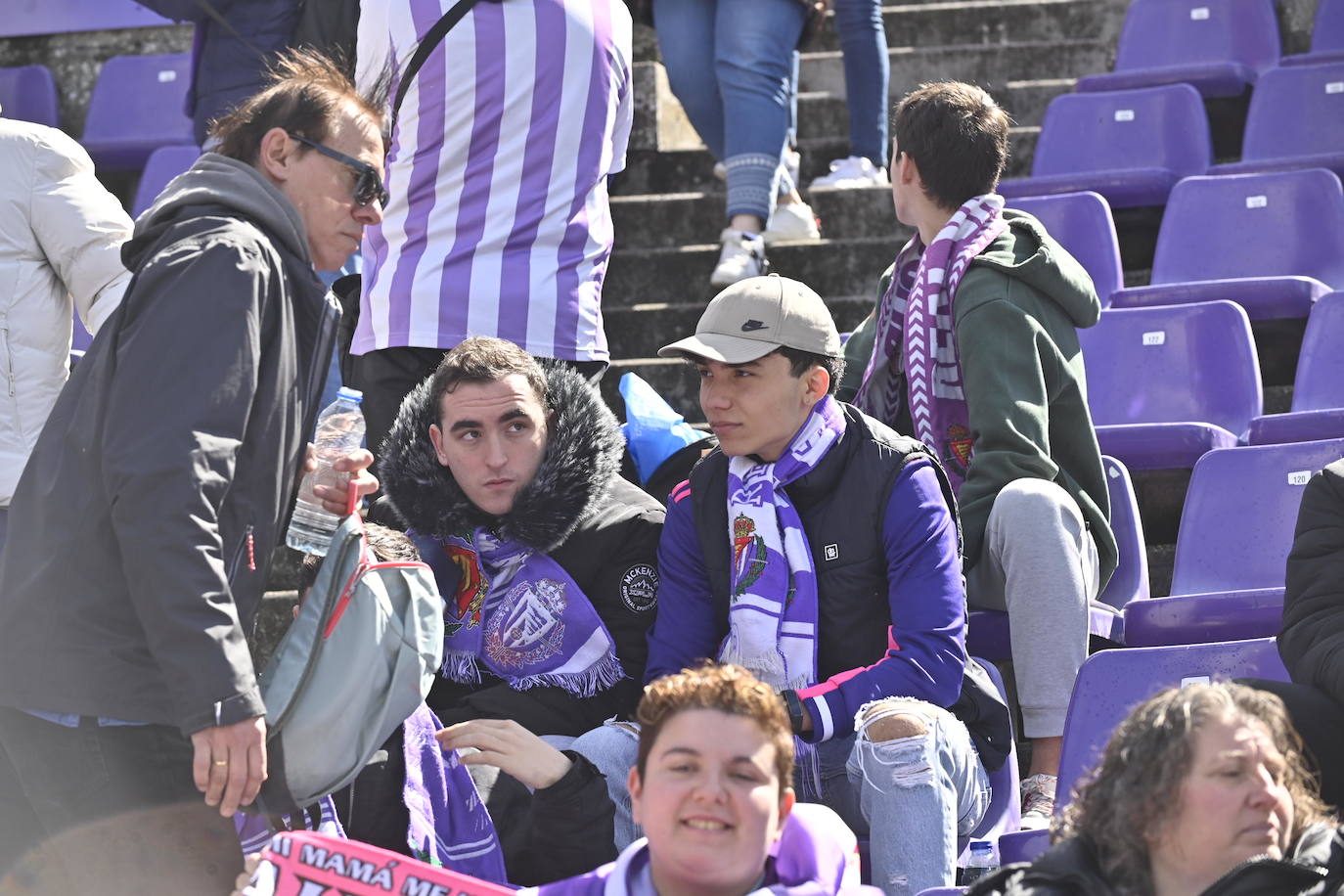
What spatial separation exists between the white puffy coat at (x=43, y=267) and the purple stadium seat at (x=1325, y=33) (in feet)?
14.4

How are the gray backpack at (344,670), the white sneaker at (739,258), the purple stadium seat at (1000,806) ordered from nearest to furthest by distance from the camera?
the gray backpack at (344,670), the purple stadium seat at (1000,806), the white sneaker at (739,258)

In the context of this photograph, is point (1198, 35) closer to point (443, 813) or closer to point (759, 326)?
point (759, 326)

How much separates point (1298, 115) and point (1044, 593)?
124 inches

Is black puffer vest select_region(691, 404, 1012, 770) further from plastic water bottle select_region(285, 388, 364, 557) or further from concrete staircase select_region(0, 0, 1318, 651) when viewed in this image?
concrete staircase select_region(0, 0, 1318, 651)

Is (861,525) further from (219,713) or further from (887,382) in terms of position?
(219,713)

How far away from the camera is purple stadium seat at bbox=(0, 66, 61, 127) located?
6.98 m

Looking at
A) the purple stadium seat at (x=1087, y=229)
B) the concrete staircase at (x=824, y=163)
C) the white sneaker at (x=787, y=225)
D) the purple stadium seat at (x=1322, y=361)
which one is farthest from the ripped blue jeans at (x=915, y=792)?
the white sneaker at (x=787, y=225)

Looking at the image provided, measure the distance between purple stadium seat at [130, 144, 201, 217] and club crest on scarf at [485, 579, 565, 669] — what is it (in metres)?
3.07

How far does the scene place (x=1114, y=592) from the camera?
3.81 metres

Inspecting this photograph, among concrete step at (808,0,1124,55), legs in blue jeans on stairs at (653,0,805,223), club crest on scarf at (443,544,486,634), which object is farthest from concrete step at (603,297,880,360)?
concrete step at (808,0,1124,55)

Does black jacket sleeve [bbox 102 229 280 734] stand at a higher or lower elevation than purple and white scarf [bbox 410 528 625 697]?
higher

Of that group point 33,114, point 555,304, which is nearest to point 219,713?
point 555,304

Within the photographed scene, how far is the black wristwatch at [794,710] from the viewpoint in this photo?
115 inches

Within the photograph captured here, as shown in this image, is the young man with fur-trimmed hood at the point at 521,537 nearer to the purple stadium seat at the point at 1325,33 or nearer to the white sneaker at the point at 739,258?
the white sneaker at the point at 739,258
